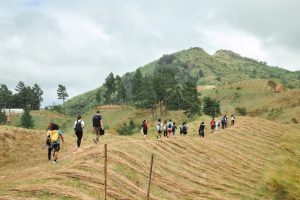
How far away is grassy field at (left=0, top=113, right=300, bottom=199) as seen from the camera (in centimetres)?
1500

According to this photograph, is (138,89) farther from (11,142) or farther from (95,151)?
(95,151)

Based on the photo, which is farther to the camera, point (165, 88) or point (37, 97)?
point (37, 97)

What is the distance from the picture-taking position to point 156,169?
798 inches

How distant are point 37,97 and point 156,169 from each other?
116778mm

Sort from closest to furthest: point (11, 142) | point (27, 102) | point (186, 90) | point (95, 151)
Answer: point (95, 151), point (11, 142), point (186, 90), point (27, 102)

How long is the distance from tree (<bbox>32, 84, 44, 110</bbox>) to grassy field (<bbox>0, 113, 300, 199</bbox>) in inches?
4012

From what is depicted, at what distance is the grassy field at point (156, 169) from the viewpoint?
15000 mm

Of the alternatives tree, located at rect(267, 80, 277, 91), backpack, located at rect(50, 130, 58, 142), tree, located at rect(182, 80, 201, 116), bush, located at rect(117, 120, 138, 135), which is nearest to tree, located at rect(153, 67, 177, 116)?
tree, located at rect(182, 80, 201, 116)

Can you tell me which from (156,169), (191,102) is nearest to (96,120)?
(156,169)

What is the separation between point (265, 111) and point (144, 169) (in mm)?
75407

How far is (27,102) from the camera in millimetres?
126688

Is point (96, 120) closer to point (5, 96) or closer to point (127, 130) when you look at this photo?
point (127, 130)

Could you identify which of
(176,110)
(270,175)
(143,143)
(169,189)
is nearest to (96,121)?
(143,143)

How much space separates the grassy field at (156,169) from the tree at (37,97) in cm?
10190
